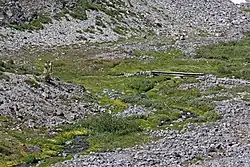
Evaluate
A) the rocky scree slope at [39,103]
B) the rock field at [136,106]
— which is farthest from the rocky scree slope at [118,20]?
the rocky scree slope at [39,103]

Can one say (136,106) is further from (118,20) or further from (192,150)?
(118,20)

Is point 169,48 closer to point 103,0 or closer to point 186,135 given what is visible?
point 103,0

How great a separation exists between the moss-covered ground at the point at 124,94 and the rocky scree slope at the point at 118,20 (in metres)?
7.71

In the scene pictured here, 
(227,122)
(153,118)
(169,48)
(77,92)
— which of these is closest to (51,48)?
(169,48)

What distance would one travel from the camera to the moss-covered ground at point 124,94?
137ft

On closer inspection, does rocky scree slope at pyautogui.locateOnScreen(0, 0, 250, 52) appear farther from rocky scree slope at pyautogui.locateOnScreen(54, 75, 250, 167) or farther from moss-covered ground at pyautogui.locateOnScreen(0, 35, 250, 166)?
rocky scree slope at pyautogui.locateOnScreen(54, 75, 250, 167)

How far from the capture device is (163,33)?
115812 millimetres

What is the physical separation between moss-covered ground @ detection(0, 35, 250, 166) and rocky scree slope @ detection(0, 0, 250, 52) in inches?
303

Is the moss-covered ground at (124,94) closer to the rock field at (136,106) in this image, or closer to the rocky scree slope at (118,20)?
the rock field at (136,106)

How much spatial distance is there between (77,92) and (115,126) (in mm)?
14536

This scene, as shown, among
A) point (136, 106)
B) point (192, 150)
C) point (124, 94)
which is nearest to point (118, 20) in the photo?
point (124, 94)

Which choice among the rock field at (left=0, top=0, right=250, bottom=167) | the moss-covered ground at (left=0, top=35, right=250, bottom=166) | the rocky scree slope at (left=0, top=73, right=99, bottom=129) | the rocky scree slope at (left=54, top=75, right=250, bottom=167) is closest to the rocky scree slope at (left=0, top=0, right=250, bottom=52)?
the rock field at (left=0, top=0, right=250, bottom=167)

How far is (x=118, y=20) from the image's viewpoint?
11200 cm

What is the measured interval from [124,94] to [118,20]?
49763mm
